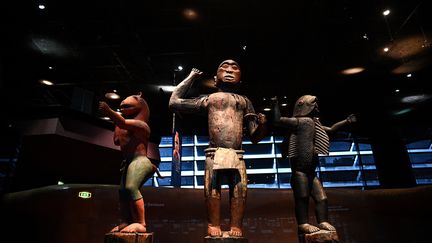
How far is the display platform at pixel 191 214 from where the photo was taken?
3895mm

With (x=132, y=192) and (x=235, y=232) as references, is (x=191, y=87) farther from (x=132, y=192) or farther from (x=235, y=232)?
(x=235, y=232)

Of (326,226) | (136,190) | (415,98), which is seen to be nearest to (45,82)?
(136,190)

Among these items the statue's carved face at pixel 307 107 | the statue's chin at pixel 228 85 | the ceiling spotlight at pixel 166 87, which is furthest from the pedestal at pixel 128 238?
the ceiling spotlight at pixel 166 87

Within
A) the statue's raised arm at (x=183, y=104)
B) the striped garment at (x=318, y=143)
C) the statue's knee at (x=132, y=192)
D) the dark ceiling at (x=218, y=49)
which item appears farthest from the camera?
the dark ceiling at (x=218, y=49)

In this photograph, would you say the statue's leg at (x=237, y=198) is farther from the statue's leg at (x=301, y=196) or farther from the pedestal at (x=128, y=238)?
the pedestal at (x=128, y=238)

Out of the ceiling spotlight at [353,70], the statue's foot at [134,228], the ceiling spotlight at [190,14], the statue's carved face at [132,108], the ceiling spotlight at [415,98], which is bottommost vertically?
the statue's foot at [134,228]

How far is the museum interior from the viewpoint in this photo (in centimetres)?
418

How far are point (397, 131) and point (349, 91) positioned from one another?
2316 millimetres

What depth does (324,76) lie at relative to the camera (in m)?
7.18

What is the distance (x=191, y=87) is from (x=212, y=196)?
4256 mm

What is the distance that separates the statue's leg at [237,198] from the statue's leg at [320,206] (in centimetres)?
79

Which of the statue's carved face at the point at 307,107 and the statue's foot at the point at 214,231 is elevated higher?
the statue's carved face at the point at 307,107

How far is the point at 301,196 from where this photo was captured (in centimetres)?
301

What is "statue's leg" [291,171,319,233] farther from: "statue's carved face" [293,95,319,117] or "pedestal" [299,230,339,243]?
"statue's carved face" [293,95,319,117]
